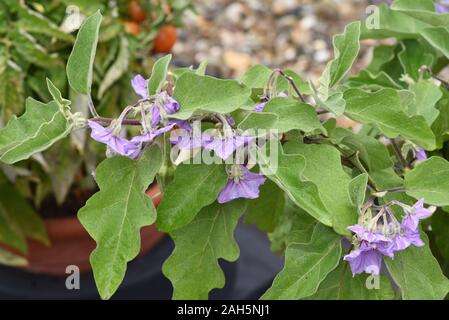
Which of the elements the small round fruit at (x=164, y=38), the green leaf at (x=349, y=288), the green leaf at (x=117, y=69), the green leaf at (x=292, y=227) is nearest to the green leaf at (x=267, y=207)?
the green leaf at (x=292, y=227)

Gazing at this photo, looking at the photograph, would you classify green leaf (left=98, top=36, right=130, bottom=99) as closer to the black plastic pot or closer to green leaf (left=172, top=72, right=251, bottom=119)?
the black plastic pot

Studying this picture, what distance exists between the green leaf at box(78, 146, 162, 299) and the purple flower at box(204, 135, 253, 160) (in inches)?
2.2

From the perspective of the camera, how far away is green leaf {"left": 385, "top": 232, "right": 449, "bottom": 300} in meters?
0.60

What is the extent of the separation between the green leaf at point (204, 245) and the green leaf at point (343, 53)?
14 cm

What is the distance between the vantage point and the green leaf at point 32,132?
545 millimetres

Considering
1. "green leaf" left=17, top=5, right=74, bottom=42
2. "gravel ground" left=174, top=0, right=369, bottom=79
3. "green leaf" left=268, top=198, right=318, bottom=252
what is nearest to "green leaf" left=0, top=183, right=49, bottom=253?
"green leaf" left=17, top=5, right=74, bottom=42

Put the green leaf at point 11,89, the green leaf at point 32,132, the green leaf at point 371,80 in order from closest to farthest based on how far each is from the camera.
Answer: the green leaf at point 32,132, the green leaf at point 371,80, the green leaf at point 11,89

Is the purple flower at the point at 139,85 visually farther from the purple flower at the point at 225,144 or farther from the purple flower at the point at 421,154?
the purple flower at the point at 421,154

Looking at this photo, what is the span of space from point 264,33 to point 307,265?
77.1 inches

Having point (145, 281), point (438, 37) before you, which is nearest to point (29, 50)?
point (145, 281)

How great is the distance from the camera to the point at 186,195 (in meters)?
0.60

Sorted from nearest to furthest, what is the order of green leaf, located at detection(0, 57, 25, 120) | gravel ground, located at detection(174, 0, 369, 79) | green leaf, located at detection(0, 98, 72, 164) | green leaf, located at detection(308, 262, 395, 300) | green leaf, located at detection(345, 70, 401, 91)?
green leaf, located at detection(0, 98, 72, 164) → green leaf, located at detection(308, 262, 395, 300) → green leaf, located at detection(345, 70, 401, 91) → green leaf, located at detection(0, 57, 25, 120) → gravel ground, located at detection(174, 0, 369, 79)

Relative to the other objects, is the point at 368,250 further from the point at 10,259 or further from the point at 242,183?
the point at 10,259

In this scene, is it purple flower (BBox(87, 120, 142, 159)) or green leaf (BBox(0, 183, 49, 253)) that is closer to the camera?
purple flower (BBox(87, 120, 142, 159))
